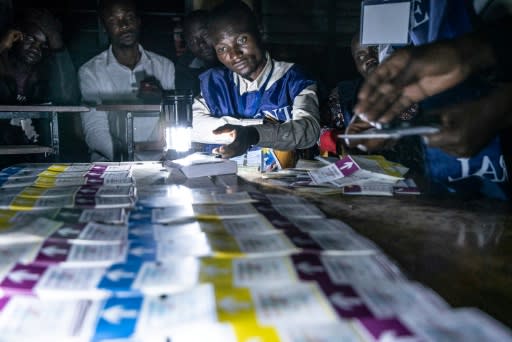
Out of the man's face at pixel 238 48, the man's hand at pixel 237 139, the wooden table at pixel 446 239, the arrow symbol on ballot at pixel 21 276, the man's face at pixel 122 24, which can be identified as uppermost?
the man's face at pixel 122 24

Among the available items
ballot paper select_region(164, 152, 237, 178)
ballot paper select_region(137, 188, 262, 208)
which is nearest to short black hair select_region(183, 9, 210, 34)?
ballot paper select_region(164, 152, 237, 178)

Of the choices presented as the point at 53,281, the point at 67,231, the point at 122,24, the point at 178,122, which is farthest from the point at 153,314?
the point at 122,24

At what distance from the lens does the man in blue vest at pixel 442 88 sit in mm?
974

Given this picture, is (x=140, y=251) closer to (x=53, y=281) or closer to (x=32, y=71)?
(x=53, y=281)

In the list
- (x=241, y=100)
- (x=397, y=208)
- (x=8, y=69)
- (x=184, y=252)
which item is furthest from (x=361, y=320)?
(x=8, y=69)

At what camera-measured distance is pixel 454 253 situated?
0.78m

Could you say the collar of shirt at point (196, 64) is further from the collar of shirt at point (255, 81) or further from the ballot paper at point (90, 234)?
the ballot paper at point (90, 234)

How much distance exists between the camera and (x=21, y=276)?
0.61m

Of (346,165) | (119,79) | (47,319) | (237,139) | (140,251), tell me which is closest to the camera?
(47,319)

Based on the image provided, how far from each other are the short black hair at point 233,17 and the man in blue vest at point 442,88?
0.82 meters

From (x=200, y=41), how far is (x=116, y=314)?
279 centimetres

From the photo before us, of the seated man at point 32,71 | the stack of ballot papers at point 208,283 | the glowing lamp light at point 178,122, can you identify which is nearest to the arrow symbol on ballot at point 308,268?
the stack of ballot papers at point 208,283

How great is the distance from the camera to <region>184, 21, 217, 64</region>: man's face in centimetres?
307

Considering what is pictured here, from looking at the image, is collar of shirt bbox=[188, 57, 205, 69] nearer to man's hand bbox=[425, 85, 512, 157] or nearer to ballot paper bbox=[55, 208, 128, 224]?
ballot paper bbox=[55, 208, 128, 224]
